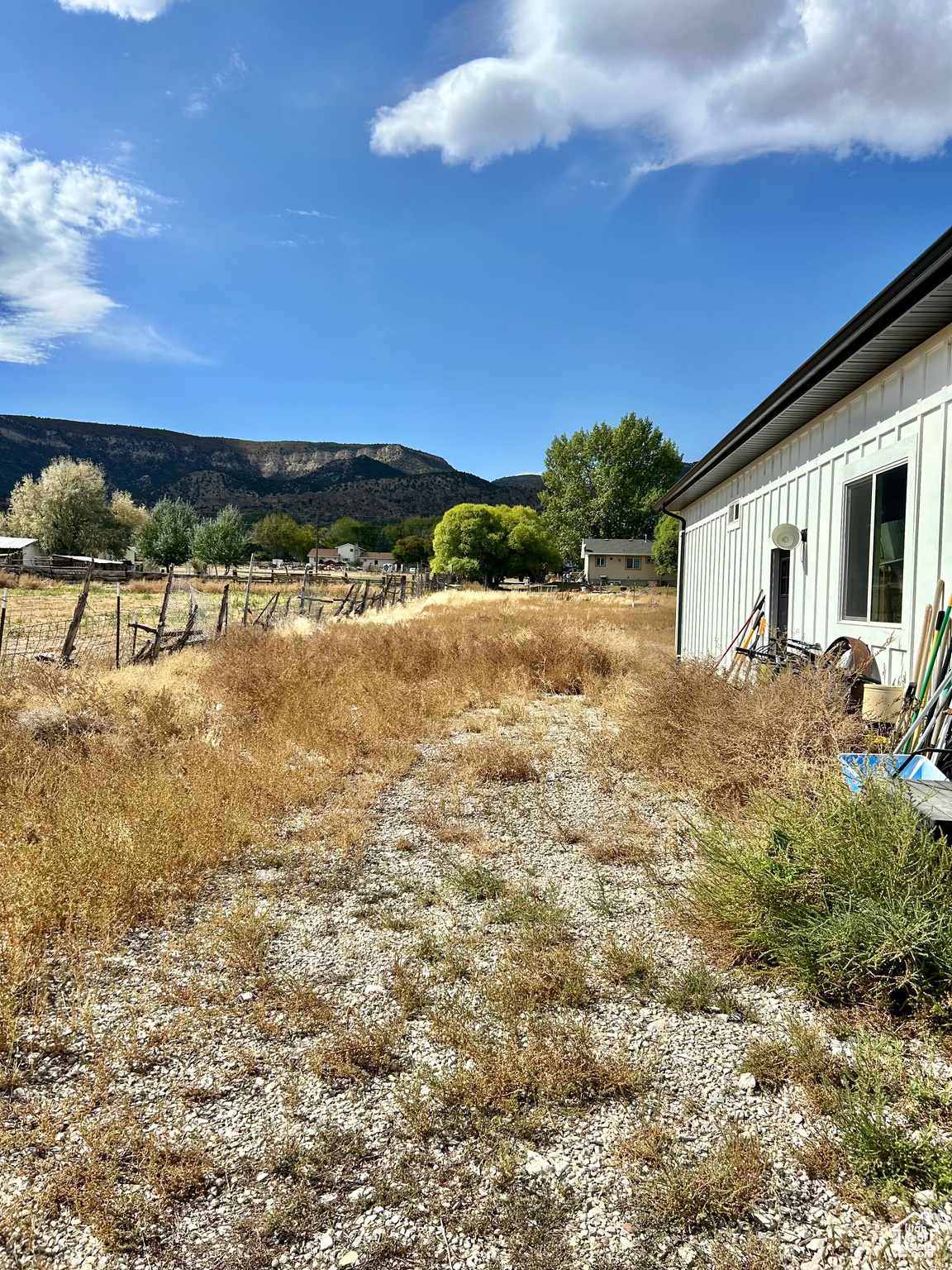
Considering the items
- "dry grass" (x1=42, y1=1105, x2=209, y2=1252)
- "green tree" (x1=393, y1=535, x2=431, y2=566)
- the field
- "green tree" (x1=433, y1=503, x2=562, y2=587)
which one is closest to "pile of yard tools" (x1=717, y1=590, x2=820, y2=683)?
the field

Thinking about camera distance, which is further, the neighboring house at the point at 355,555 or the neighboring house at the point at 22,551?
the neighboring house at the point at 355,555

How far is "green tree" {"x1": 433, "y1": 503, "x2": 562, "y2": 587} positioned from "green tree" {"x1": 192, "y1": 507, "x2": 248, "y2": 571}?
1768 centimetres

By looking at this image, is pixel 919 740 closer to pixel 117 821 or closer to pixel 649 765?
pixel 649 765

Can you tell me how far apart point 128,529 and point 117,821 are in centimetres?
6131

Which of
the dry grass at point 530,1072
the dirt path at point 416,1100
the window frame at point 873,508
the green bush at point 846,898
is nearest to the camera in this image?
the dirt path at point 416,1100

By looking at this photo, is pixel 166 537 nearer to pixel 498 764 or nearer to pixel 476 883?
pixel 498 764

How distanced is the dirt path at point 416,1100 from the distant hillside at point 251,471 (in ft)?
394

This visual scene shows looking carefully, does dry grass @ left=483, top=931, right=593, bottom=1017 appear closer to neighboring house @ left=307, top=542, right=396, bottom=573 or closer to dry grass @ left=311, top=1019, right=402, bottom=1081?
dry grass @ left=311, top=1019, right=402, bottom=1081

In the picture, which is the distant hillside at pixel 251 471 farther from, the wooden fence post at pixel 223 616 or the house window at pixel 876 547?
the house window at pixel 876 547

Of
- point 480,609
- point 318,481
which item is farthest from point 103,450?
point 480,609

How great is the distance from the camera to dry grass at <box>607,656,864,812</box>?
172 inches

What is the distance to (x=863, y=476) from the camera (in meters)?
5.76

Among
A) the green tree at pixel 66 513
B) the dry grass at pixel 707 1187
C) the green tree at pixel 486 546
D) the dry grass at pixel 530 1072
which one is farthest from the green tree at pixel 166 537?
the dry grass at pixel 707 1187

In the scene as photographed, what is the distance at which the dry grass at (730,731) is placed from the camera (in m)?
4.38
